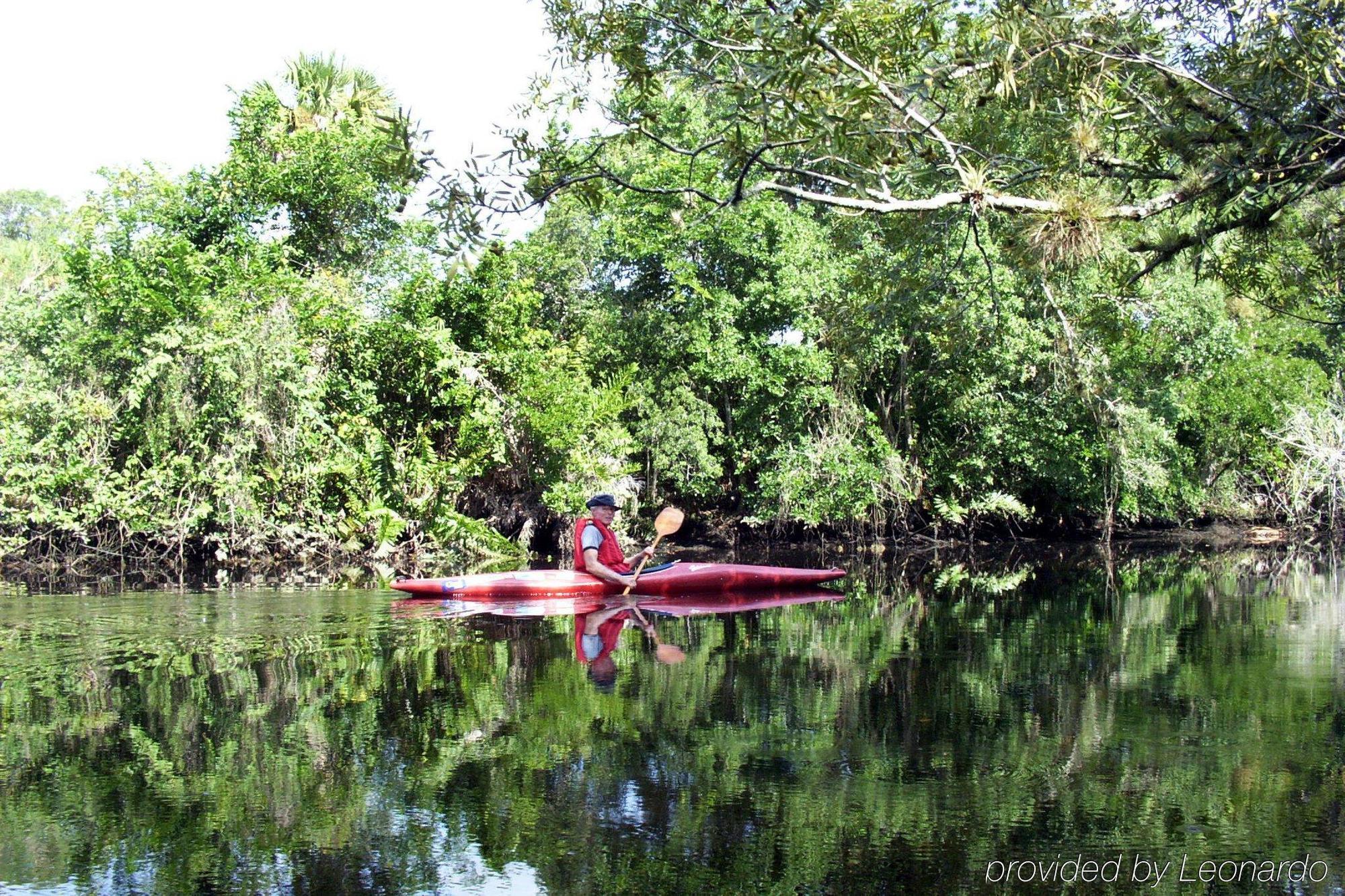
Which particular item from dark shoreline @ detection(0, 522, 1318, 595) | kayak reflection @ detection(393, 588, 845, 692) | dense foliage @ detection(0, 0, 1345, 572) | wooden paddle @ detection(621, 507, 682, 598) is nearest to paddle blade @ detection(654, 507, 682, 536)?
wooden paddle @ detection(621, 507, 682, 598)

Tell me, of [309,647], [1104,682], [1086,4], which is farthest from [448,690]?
[1086,4]

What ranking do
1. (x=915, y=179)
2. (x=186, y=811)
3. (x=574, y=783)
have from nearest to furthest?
(x=186, y=811)
(x=574, y=783)
(x=915, y=179)

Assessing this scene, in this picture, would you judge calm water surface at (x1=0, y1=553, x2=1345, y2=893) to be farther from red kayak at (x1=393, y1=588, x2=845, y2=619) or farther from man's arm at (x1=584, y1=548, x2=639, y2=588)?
man's arm at (x1=584, y1=548, x2=639, y2=588)

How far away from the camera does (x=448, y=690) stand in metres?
7.28

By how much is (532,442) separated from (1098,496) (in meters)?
10.9

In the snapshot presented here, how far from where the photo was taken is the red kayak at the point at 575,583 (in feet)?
39.8

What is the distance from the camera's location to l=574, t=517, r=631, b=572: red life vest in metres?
12.2

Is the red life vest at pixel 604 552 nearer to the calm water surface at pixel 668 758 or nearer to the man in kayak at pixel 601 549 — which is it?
the man in kayak at pixel 601 549

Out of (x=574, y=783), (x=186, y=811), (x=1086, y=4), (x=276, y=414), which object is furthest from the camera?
(x=276, y=414)

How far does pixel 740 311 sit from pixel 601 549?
1055cm

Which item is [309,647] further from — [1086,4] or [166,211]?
[166,211]

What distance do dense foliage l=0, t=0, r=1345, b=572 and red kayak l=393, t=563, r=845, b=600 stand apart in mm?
2692

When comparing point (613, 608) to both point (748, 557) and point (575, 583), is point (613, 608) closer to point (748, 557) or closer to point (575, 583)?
point (575, 583)

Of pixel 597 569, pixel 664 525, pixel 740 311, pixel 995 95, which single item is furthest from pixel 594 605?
pixel 740 311
